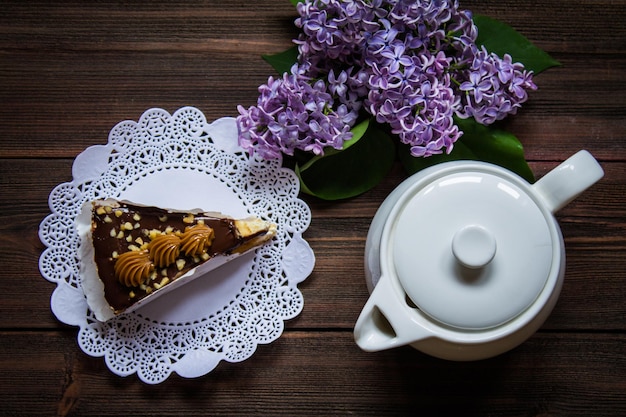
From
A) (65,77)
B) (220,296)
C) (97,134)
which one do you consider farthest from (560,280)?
(65,77)

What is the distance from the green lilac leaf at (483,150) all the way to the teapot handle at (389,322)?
0.35m

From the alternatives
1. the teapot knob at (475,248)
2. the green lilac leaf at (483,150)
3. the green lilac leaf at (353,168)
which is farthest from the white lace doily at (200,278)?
the teapot knob at (475,248)

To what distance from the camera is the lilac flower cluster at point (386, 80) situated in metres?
1.15

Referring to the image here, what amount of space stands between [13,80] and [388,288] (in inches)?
35.8

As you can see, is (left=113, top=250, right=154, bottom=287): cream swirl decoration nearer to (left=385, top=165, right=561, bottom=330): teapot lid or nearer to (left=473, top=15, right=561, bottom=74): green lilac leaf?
(left=385, top=165, right=561, bottom=330): teapot lid

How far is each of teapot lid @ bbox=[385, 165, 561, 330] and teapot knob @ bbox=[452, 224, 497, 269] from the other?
1 centimetres

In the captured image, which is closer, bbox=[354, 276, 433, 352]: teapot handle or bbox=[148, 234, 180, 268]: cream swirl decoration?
bbox=[354, 276, 433, 352]: teapot handle

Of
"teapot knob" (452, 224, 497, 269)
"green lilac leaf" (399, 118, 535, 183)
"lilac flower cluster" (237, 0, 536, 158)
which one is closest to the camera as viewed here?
"teapot knob" (452, 224, 497, 269)

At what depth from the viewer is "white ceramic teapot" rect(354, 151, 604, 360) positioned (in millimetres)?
964

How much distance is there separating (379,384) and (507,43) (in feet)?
2.36

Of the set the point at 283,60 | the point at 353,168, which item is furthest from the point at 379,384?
the point at 283,60

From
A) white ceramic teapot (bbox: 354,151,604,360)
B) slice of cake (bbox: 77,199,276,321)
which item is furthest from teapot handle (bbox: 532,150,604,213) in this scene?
slice of cake (bbox: 77,199,276,321)

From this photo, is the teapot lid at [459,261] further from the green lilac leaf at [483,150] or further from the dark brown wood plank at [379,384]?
the dark brown wood plank at [379,384]

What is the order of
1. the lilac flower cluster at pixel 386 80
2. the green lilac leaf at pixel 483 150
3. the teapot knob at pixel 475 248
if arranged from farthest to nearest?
the green lilac leaf at pixel 483 150
the lilac flower cluster at pixel 386 80
the teapot knob at pixel 475 248
